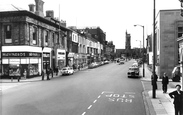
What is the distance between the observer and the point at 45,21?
36594 mm

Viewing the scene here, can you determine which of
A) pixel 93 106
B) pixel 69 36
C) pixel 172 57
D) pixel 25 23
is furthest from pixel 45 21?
pixel 93 106

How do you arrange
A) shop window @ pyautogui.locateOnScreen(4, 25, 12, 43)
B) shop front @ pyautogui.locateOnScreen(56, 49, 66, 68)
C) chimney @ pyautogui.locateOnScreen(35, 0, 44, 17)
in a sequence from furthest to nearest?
shop front @ pyautogui.locateOnScreen(56, 49, 66, 68), chimney @ pyautogui.locateOnScreen(35, 0, 44, 17), shop window @ pyautogui.locateOnScreen(4, 25, 12, 43)

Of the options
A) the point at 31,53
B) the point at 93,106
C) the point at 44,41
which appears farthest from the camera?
the point at 44,41

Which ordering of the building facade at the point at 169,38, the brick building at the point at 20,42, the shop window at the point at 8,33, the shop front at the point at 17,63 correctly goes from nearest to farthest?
the building facade at the point at 169,38, the shop front at the point at 17,63, the brick building at the point at 20,42, the shop window at the point at 8,33

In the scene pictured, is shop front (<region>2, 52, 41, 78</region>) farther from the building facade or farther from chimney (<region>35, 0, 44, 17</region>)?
the building facade

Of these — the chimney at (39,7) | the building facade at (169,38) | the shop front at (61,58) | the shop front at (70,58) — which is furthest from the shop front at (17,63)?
the shop front at (70,58)

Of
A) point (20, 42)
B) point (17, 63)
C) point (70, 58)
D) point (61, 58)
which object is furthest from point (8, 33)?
point (70, 58)

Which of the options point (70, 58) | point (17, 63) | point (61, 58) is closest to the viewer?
point (17, 63)

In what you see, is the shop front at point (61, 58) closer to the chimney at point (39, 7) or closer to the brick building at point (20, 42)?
the brick building at point (20, 42)

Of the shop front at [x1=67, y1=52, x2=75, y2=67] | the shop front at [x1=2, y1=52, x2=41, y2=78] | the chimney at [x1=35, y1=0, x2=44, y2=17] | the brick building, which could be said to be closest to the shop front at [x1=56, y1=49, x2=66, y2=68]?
the shop front at [x1=67, y1=52, x2=75, y2=67]

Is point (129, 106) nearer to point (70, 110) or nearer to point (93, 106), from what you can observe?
point (93, 106)

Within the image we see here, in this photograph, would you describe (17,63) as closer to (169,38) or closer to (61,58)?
(61,58)

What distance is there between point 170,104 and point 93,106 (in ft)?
17.1

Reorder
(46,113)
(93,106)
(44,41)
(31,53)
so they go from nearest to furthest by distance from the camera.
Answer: (46,113)
(93,106)
(31,53)
(44,41)
